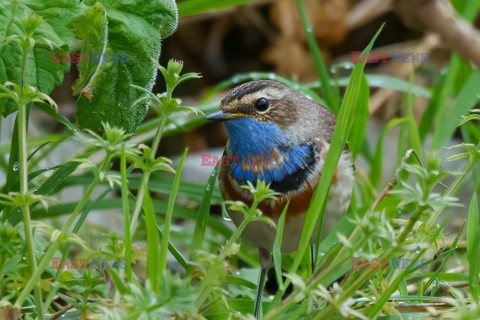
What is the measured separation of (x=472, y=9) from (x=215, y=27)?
2458mm

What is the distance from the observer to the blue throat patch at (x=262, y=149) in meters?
2.38

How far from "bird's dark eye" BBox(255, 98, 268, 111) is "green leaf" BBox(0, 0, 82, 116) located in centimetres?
65

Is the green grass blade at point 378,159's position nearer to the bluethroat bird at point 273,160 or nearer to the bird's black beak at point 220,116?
the bluethroat bird at point 273,160

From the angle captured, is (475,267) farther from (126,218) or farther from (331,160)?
(126,218)

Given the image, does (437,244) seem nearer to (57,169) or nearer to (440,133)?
(57,169)

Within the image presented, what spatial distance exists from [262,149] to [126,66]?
0.49 m

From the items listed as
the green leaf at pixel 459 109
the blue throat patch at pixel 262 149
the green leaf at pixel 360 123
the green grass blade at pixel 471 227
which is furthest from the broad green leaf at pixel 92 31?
the green leaf at pixel 459 109

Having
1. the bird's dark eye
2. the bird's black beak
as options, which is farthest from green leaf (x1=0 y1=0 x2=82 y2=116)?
the bird's dark eye

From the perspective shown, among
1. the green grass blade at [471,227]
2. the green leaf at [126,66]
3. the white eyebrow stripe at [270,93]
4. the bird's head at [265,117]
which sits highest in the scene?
the green leaf at [126,66]

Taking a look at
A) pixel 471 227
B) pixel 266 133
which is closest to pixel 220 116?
pixel 266 133

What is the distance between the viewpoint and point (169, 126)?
3297mm

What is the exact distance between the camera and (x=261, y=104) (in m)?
2.48

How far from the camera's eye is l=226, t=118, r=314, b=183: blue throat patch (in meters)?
2.38

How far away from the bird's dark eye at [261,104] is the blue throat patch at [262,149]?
→ 54 millimetres
